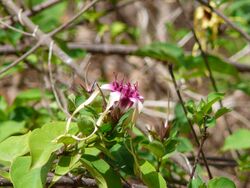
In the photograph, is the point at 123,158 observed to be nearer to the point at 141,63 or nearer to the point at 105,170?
the point at 105,170

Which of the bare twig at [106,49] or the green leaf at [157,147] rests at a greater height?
the bare twig at [106,49]

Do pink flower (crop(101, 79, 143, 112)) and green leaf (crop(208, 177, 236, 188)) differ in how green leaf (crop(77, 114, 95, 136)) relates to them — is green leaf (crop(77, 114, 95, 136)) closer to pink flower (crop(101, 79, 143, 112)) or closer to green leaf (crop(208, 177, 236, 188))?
pink flower (crop(101, 79, 143, 112))

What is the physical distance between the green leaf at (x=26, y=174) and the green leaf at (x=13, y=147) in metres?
0.04

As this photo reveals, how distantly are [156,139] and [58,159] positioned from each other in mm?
188

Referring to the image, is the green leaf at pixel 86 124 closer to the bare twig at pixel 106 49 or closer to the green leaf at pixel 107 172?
the green leaf at pixel 107 172

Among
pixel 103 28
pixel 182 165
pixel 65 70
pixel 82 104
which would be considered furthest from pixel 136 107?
pixel 103 28

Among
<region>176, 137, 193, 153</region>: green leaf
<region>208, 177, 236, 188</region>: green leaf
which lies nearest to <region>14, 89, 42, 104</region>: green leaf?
<region>176, 137, 193, 153</region>: green leaf

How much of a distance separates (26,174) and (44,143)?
0.06 metres

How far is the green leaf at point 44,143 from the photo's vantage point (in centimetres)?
84

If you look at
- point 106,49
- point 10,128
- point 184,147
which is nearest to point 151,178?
point 184,147

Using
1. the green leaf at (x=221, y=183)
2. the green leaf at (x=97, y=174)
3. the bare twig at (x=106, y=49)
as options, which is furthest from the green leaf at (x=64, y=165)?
the bare twig at (x=106, y=49)

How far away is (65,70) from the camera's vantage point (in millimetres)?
2166

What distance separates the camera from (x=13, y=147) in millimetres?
953

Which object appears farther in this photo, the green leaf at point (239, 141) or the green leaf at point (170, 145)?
the green leaf at point (239, 141)
